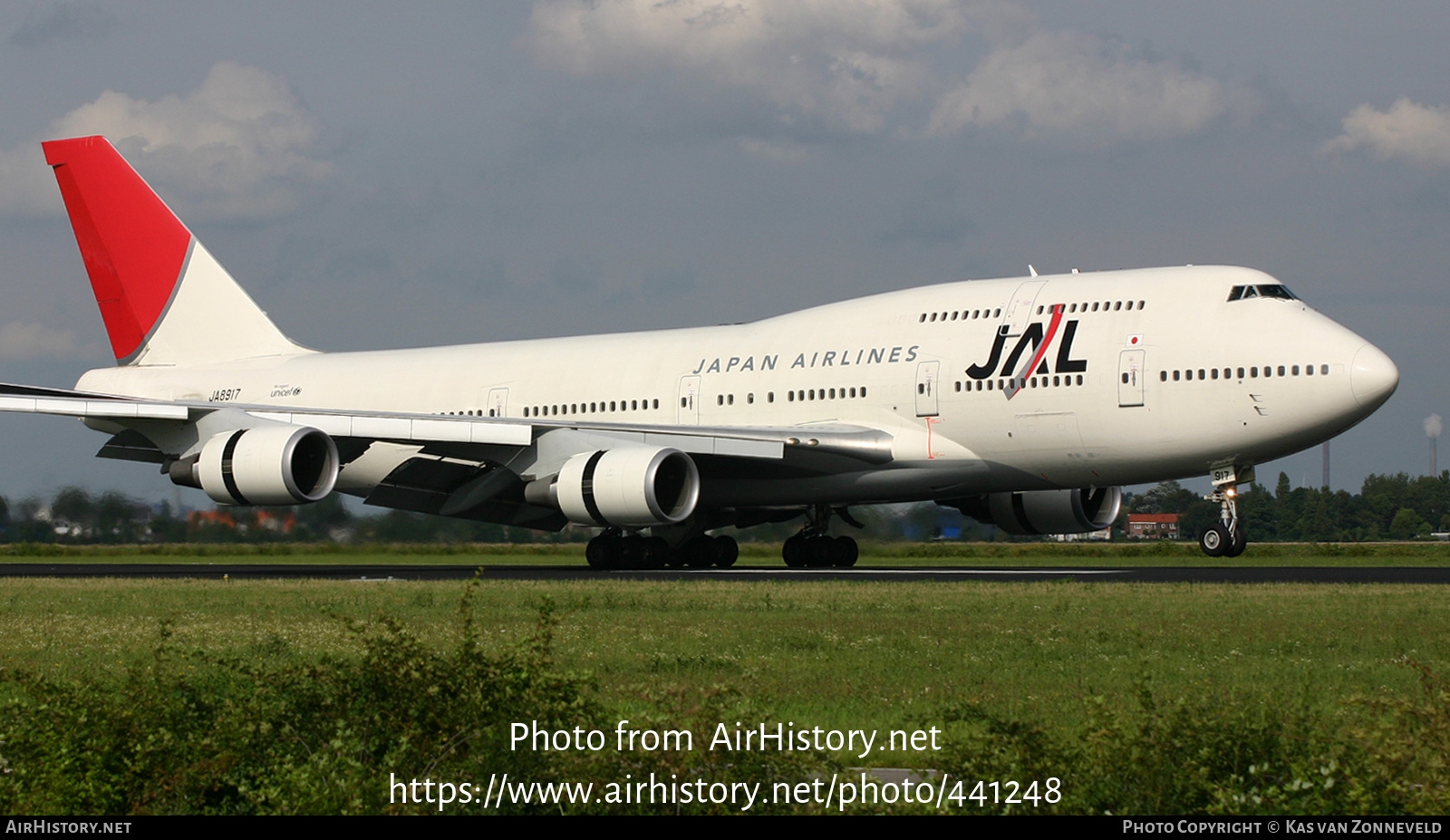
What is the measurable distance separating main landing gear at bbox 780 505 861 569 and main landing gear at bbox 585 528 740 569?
1.16 m

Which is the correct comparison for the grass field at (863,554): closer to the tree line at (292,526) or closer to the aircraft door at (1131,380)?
the tree line at (292,526)

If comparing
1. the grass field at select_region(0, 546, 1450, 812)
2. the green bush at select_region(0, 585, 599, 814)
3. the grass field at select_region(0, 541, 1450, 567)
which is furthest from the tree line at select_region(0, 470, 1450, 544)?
the green bush at select_region(0, 585, 599, 814)

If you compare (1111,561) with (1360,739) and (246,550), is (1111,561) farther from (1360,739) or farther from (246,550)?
(1360,739)

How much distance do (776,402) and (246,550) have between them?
16.3m

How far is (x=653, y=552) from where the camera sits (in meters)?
26.8

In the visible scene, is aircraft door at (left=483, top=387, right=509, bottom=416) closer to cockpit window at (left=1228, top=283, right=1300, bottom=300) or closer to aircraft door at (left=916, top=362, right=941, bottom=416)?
aircraft door at (left=916, top=362, right=941, bottom=416)

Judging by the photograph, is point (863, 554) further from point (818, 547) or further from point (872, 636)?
point (872, 636)

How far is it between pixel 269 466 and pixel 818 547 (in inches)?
384

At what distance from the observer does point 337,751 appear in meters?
6.28

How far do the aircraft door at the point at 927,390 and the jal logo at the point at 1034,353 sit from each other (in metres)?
0.61

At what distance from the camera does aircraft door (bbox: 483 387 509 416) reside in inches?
1161

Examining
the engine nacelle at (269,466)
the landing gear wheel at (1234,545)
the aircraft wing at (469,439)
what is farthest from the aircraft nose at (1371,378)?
the engine nacelle at (269,466)

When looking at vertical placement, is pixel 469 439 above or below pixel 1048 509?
above

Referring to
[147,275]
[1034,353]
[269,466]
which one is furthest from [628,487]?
[147,275]
